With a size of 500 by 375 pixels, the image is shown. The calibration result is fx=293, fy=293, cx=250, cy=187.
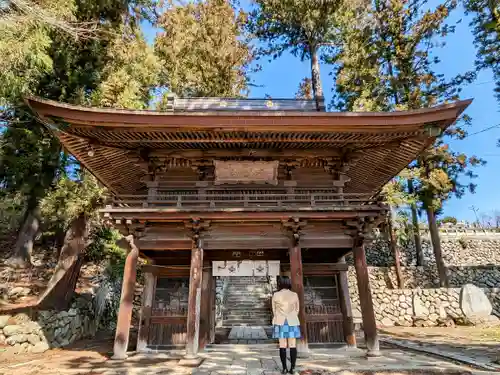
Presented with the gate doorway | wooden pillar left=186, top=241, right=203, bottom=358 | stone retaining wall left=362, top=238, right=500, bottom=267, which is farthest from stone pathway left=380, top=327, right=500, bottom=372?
stone retaining wall left=362, top=238, right=500, bottom=267

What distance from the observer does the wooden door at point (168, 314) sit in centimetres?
A: 840

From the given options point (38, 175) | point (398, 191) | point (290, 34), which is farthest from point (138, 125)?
point (290, 34)

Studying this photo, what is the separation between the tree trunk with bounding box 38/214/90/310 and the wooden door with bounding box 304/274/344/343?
8.92 m

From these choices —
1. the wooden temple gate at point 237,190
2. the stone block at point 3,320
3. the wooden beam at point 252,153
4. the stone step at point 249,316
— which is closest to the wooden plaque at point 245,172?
the wooden temple gate at point 237,190

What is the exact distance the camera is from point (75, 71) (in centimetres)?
1260

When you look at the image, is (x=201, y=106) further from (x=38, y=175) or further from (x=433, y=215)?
(x=433, y=215)

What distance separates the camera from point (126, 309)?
721 centimetres

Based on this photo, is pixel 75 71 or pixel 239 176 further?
pixel 75 71

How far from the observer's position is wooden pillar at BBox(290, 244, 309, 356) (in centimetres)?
697

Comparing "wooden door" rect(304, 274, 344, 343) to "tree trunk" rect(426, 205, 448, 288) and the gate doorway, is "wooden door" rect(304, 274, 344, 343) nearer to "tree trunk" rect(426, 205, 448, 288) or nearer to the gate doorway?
the gate doorway

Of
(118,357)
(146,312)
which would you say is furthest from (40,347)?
(118,357)

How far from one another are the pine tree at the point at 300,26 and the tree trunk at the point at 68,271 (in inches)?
526

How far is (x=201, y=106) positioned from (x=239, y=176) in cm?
357

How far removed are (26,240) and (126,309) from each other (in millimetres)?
9764
